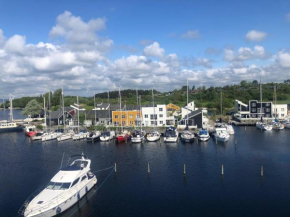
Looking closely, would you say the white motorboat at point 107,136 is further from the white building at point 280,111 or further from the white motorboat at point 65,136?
the white building at point 280,111

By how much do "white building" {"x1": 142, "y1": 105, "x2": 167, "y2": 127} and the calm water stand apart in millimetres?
15297

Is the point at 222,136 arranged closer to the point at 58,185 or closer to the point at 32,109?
the point at 58,185

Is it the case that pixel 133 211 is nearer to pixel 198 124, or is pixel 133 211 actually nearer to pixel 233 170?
pixel 233 170

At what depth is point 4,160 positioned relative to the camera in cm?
3672

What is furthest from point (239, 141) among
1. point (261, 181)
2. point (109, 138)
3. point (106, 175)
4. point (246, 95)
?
point (246, 95)

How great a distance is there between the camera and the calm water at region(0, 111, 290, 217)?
2041cm

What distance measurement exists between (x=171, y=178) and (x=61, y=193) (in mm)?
11646

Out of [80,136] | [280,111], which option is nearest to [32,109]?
[80,136]

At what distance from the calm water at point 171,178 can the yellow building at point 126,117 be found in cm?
1599

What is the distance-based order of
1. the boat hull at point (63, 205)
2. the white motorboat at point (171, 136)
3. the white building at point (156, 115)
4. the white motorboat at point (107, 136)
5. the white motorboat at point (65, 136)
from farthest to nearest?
the white building at point (156, 115) → the white motorboat at point (65, 136) → the white motorboat at point (107, 136) → the white motorboat at point (171, 136) → the boat hull at point (63, 205)

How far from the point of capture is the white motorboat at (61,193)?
18.4 metres

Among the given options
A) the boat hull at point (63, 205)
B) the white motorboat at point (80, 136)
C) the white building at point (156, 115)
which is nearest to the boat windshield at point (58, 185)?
the boat hull at point (63, 205)

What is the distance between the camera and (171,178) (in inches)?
1055

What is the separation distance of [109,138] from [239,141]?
24.0 meters
